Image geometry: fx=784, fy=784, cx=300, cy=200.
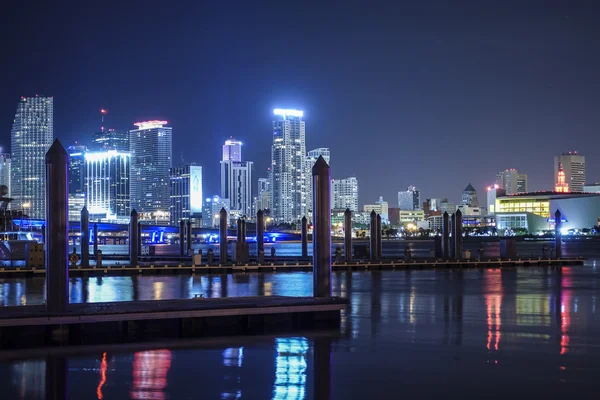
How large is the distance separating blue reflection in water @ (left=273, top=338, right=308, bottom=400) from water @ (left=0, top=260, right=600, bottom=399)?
21mm

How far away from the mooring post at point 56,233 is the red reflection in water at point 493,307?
32.8 feet

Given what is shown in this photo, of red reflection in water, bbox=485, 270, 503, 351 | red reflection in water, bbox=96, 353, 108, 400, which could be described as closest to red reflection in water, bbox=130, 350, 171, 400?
red reflection in water, bbox=96, 353, 108, 400

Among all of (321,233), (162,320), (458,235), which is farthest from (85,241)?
(162,320)

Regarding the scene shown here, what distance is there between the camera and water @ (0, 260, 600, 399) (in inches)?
506

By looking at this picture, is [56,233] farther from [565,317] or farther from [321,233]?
[565,317]

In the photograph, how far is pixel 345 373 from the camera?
47.3ft

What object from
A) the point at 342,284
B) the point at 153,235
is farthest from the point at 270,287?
the point at 153,235

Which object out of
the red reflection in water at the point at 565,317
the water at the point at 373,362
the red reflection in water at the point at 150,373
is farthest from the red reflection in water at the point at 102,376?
the red reflection in water at the point at 565,317

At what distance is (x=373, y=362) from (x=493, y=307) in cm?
1190

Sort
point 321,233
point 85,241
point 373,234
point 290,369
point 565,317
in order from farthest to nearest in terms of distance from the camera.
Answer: point 373,234
point 85,241
point 565,317
point 321,233
point 290,369

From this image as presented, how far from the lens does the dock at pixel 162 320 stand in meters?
18.0

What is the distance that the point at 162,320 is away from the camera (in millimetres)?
19516

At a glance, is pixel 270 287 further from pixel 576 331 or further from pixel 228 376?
pixel 228 376

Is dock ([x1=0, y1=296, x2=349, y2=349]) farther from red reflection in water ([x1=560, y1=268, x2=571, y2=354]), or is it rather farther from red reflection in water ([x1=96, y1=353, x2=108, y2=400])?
red reflection in water ([x1=560, y1=268, x2=571, y2=354])
